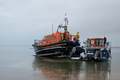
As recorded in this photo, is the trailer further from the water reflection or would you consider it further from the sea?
the water reflection

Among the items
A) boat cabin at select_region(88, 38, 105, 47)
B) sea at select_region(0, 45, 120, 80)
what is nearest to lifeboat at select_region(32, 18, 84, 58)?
boat cabin at select_region(88, 38, 105, 47)

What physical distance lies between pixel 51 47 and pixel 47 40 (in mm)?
2031

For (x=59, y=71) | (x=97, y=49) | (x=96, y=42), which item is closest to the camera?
(x=59, y=71)

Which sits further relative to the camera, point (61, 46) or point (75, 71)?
point (61, 46)

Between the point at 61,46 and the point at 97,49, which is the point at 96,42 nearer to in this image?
the point at 97,49

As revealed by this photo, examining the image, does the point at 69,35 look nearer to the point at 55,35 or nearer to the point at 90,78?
the point at 55,35

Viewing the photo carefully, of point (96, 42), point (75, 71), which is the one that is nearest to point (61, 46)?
point (96, 42)

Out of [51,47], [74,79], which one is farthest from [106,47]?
[74,79]

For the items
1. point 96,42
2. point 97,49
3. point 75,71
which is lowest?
point 75,71

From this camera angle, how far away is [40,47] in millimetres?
18312

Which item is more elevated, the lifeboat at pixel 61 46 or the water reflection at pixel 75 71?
the lifeboat at pixel 61 46

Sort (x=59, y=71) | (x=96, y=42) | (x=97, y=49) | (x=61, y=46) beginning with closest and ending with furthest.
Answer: (x=59, y=71), (x=97, y=49), (x=96, y=42), (x=61, y=46)

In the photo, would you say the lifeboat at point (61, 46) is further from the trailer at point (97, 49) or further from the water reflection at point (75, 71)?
the water reflection at point (75, 71)

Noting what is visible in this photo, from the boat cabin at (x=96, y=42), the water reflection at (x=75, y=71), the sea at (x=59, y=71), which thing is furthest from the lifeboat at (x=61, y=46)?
the water reflection at (x=75, y=71)
